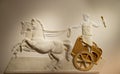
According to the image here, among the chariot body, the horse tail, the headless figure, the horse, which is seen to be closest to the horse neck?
the horse

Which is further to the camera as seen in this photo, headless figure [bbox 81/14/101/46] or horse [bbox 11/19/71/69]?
headless figure [bbox 81/14/101/46]

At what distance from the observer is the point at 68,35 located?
11.6 feet

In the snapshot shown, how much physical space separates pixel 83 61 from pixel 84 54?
0.11 metres

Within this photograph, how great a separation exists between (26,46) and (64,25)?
678mm

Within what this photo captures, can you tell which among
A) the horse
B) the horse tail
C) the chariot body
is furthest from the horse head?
the chariot body

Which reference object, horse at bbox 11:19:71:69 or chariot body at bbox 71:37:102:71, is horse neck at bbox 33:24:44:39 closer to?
horse at bbox 11:19:71:69

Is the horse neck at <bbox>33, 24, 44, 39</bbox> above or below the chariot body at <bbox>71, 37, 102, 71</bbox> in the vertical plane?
above

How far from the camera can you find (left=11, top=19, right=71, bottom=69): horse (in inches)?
134

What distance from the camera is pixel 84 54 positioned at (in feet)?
11.6

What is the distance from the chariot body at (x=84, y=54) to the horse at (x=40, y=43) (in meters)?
0.13

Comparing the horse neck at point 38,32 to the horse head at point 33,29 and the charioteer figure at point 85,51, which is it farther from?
the charioteer figure at point 85,51

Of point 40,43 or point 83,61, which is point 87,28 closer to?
point 83,61

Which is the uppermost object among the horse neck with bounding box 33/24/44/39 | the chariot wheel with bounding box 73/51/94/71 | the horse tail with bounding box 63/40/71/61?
the horse neck with bounding box 33/24/44/39

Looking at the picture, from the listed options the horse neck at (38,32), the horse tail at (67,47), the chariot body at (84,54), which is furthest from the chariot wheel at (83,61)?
the horse neck at (38,32)
